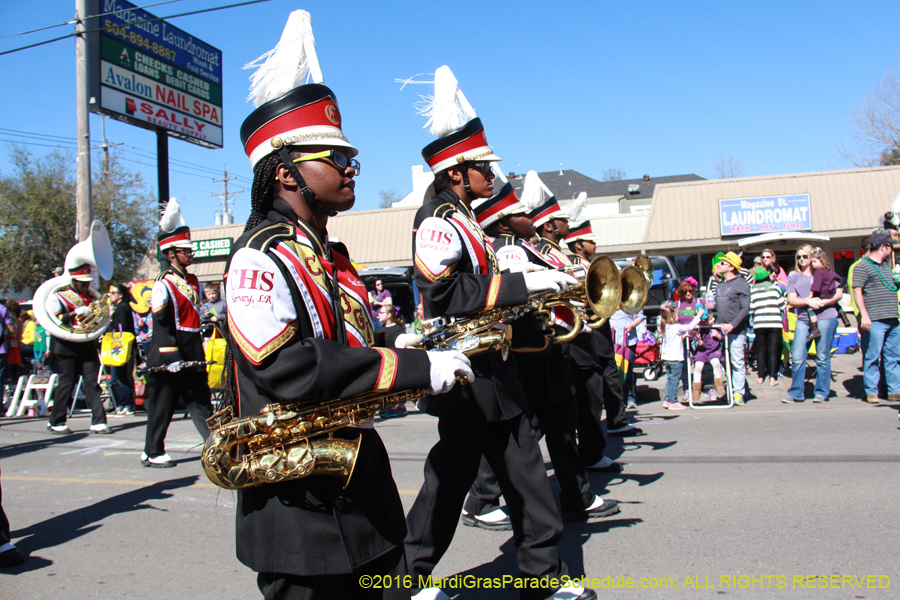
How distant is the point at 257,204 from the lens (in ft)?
7.34

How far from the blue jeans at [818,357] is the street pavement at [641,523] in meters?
1.48

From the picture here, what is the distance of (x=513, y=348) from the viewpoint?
13.0ft

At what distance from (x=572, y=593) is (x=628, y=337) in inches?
254

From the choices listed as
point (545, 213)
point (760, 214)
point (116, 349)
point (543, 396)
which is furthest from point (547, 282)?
point (760, 214)

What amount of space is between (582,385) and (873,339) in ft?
17.0

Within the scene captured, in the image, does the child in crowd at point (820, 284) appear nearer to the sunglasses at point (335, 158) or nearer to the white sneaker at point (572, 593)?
the white sneaker at point (572, 593)

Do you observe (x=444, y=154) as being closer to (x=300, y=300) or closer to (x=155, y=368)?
(x=300, y=300)

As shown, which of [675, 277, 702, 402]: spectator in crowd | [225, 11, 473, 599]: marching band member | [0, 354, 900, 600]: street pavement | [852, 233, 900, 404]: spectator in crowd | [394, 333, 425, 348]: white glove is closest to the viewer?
[225, 11, 473, 599]: marching band member

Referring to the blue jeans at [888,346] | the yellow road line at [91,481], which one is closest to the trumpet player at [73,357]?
the yellow road line at [91,481]

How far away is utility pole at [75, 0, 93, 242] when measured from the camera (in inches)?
535

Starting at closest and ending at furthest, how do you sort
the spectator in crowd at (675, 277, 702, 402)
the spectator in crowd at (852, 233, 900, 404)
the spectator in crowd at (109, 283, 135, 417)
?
the spectator in crowd at (852, 233, 900, 404) < the spectator in crowd at (675, 277, 702, 402) < the spectator in crowd at (109, 283, 135, 417)

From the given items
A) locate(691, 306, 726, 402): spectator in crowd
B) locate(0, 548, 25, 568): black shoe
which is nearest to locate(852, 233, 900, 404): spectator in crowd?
locate(691, 306, 726, 402): spectator in crowd

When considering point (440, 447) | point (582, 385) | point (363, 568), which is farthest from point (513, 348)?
point (363, 568)

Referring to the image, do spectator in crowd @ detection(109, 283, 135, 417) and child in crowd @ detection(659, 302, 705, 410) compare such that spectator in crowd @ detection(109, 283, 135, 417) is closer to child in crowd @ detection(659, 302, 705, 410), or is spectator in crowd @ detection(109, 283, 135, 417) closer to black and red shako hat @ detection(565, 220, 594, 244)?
black and red shako hat @ detection(565, 220, 594, 244)
